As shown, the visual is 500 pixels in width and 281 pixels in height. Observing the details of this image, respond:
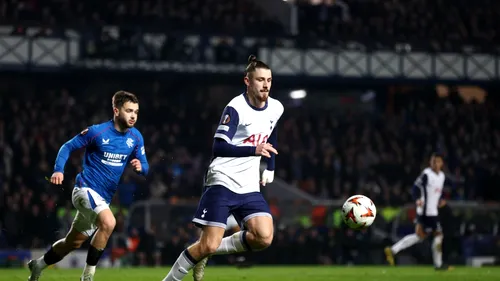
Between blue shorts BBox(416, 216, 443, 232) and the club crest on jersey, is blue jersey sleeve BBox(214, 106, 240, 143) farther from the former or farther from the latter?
blue shorts BBox(416, 216, 443, 232)

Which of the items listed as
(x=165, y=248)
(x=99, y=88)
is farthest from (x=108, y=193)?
(x=99, y=88)

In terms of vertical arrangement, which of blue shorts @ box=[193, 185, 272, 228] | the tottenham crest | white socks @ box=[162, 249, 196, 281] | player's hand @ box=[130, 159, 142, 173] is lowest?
white socks @ box=[162, 249, 196, 281]

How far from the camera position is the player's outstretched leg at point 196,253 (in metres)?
9.53

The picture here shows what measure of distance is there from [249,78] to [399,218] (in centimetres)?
1585

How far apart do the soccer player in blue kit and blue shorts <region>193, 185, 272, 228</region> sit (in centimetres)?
136

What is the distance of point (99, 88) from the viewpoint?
36438mm

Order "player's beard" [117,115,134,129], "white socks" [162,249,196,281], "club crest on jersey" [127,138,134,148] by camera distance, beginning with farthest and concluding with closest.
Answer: "club crest on jersey" [127,138,134,148], "player's beard" [117,115,134,129], "white socks" [162,249,196,281]

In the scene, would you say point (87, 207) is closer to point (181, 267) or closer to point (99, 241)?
point (99, 241)

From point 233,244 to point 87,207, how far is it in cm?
170

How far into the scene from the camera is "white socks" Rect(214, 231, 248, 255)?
1036 centimetres

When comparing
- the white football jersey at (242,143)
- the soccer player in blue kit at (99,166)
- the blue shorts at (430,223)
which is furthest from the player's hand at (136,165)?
the blue shorts at (430,223)

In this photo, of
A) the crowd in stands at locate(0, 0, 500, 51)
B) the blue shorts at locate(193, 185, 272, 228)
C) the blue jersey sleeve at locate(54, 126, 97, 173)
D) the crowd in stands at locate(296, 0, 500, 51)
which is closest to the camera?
the blue shorts at locate(193, 185, 272, 228)

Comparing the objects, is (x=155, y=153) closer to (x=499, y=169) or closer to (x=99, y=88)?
(x=99, y=88)

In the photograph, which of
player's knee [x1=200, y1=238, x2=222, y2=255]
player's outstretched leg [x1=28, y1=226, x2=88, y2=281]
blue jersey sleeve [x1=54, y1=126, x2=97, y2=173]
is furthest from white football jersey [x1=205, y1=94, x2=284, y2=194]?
player's outstretched leg [x1=28, y1=226, x2=88, y2=281]
